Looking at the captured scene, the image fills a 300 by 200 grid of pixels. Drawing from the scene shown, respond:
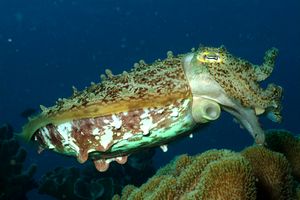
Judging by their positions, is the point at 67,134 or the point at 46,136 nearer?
the point at 67,134

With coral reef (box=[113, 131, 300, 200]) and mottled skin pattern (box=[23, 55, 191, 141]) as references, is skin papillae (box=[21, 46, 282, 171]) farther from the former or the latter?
coral reef (box=[113, 131, 300, 200])

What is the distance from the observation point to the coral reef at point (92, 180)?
9.05 meters

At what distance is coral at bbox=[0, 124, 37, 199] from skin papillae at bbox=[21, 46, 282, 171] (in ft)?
22.0

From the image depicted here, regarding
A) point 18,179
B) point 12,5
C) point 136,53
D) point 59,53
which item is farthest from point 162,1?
point 18,179

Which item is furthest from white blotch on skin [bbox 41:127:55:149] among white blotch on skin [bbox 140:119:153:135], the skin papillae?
white blotch on skin [bbox 140:119:153:135]

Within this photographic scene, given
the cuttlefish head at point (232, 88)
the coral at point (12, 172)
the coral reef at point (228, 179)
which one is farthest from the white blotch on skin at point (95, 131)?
the coral at point (12, 172)

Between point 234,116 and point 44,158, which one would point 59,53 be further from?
point 234,116

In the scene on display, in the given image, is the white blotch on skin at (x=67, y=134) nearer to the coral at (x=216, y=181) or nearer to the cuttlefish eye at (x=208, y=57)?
the coral at (x=216, y=181)

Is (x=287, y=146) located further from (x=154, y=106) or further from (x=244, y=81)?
(x=154, y=106)

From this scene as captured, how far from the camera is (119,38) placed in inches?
3674

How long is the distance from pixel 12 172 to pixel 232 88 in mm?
7725

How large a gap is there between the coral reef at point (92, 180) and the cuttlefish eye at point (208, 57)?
19.7 ft

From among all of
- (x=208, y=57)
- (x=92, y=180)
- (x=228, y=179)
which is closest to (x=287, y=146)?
(x=228, y=179)

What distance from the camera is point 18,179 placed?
911 cm
